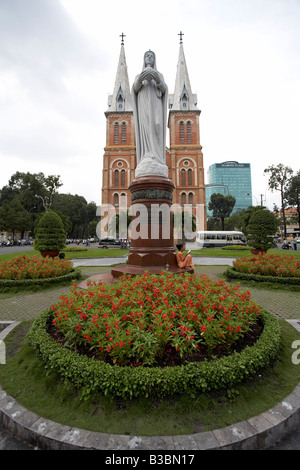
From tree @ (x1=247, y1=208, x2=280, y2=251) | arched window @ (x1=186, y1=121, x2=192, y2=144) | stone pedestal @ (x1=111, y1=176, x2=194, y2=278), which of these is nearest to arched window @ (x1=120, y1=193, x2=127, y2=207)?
arched window @ (x1=186, y1=121, x2=192, y2=144)

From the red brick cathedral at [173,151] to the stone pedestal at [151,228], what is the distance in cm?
3286

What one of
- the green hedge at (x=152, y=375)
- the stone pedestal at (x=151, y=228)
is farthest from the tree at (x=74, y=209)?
the green hedge at (x=152, y=375)

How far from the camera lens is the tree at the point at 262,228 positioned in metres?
10.9

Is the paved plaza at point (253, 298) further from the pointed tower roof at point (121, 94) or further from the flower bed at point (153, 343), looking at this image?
the pointed tower roof at point (121, 94)

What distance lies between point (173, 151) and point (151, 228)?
1452 inches

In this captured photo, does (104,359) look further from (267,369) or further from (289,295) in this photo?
(289,295)

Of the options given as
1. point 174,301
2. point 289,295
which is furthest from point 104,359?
point 289,295

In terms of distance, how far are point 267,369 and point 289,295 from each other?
430 centimetres

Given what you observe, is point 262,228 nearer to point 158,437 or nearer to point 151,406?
point 151,406

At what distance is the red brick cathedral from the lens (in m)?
39.9

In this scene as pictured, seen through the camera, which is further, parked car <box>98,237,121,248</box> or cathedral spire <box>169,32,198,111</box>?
cathedral spire <box>169,32,198,111</box>

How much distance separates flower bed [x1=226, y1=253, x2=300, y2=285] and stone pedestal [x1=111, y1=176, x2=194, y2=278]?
2.59 metres

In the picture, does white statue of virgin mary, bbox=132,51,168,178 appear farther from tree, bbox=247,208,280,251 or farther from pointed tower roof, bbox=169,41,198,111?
pointed tower roof, bbox=169,41,198,111

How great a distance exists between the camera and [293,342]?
11.5ft
